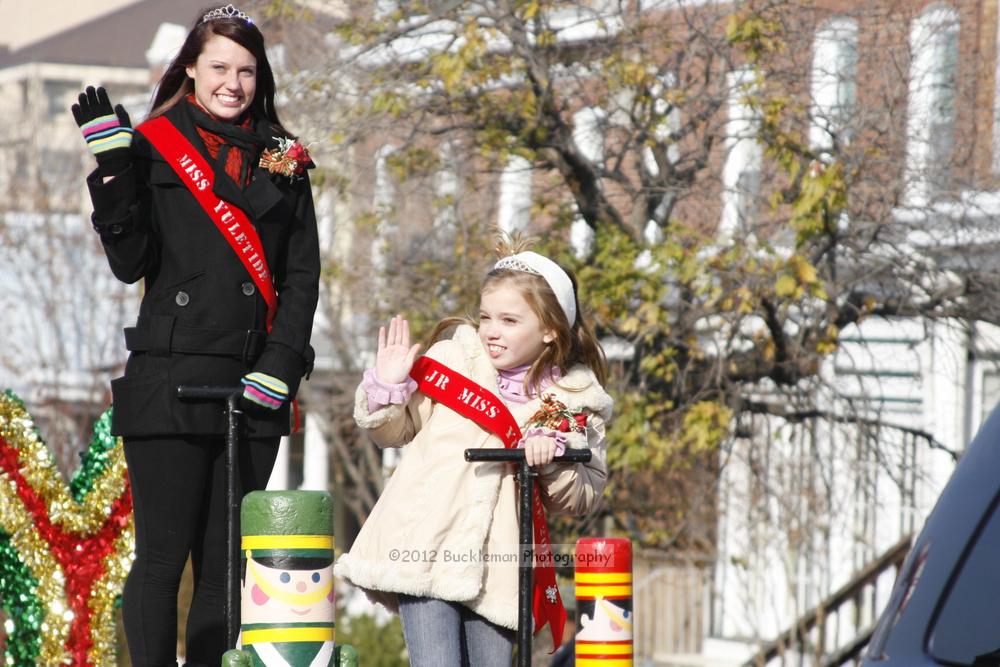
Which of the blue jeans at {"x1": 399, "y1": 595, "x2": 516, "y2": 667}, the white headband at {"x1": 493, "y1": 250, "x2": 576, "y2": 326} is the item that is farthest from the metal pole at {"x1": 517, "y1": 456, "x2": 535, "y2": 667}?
the white headband at {"x1": 493, "y1": 250, "x2": 576, "y2": 326}

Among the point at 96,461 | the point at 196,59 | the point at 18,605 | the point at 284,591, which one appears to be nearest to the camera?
the point at 284,591

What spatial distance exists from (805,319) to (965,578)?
20.9ft

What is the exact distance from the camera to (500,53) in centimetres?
860

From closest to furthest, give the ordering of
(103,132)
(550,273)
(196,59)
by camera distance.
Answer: (103,132) → (196,59) → (550,273)

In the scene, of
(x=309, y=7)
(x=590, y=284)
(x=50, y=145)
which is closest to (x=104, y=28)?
(x=50, y=145)

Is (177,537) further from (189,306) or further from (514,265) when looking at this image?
(514,265)

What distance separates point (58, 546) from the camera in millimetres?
5293

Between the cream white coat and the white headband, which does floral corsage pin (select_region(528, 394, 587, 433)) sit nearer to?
the cream white coat

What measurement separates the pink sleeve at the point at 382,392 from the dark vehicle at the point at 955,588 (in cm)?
198

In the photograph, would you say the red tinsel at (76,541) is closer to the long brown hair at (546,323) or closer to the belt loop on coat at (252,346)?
the belt loop on coat at (252,346)

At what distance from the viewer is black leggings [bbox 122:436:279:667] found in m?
4.15

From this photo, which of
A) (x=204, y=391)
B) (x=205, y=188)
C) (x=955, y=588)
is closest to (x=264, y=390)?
(x=204, y=391)

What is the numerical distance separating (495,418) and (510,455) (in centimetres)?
36

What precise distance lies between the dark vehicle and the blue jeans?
192 cm
